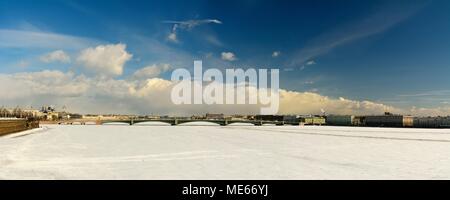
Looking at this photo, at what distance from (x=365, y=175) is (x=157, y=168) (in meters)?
6.64

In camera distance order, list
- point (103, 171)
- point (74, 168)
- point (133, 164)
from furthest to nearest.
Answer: point (133, 164)
point (74, 168)
point (103, 171)

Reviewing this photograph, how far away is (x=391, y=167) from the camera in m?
14.1

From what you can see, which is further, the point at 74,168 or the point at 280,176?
the point at 74,168

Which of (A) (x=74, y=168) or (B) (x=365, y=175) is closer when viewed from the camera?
(B) (x=365, y=175)

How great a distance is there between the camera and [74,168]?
13.8 metres
